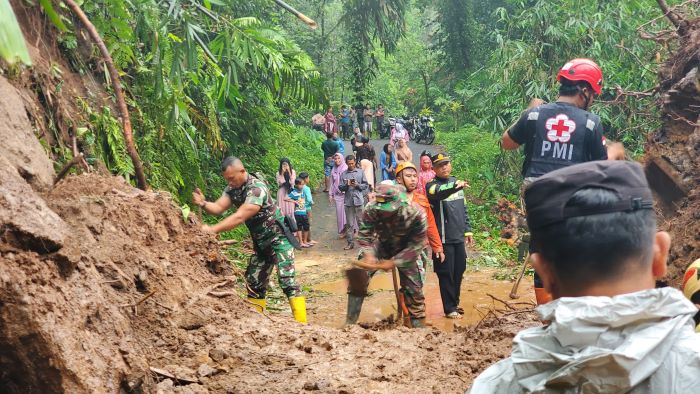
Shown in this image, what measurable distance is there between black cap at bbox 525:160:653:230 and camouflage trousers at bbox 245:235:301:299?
561cm

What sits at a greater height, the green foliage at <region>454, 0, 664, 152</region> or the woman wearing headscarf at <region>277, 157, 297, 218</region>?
the green foliage at <region>454, 0, 664, 152</region>

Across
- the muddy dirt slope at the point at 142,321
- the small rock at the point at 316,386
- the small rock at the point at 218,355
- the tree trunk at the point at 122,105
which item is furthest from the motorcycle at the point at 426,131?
the small rock at the point at 316,386

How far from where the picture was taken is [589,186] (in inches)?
51.3

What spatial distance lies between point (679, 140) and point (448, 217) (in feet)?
9.95

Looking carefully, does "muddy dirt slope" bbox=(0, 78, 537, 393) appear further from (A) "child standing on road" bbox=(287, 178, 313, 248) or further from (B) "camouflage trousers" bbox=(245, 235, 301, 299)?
(A) "child standing on road" bbox=(287, 178, 313, 248)

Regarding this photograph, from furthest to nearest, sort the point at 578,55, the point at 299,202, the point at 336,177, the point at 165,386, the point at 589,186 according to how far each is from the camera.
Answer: the point at 578,55 < the point at 336,177 < the point at 299,202 < the point at 165,386 < the point at 589,186

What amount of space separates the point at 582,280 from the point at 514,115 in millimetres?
14124

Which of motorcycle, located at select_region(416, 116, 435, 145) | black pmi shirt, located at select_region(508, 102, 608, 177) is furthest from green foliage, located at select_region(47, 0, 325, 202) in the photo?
motorcycle, located at select_region(416, 116, 435, 145)

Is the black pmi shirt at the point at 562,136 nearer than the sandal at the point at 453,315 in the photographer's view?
Yes

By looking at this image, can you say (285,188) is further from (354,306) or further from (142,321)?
(142,321)

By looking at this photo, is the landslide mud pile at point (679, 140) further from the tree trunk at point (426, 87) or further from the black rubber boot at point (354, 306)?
the tree trunk at point (426, 87)

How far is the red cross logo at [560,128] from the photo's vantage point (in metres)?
4.69

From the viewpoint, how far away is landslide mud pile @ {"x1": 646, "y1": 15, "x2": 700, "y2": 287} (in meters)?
7.11

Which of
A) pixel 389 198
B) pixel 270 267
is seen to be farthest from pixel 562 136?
pixel 270 267
